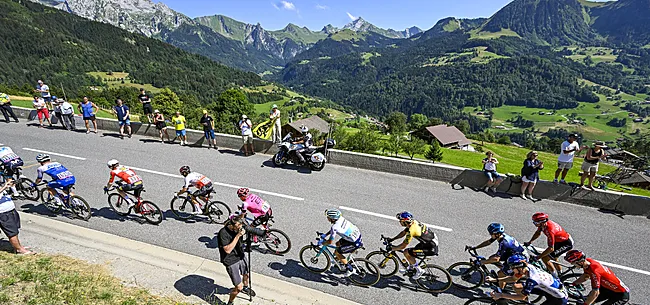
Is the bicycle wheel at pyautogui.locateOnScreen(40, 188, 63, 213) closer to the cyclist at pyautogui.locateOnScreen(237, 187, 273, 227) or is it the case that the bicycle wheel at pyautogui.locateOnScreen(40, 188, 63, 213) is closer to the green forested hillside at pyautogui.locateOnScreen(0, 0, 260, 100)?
the cyclist at pyautogui.locateOnScreen(237, 187, 273, 227)

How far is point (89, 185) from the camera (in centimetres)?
1092

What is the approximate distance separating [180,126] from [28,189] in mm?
6164

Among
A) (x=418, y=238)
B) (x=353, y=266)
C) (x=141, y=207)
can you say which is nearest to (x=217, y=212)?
(x=141, y=207)

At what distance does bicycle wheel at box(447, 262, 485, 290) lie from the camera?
21.9ft

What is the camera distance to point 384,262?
6.96 meters

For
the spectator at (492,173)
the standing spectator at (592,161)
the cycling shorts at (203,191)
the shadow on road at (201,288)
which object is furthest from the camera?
the spectator at (492,173)

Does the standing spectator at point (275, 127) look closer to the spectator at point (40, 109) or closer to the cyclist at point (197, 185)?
Result: the cyclist at point (197, 185)

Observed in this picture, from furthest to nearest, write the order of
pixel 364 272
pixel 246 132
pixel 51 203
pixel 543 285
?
pixel 246 132 → pixel 51 203 → pixel 364 272 → pixel 543 285

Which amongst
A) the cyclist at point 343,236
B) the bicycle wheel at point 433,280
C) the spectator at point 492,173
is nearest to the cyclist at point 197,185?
the cyclist at point 343,236

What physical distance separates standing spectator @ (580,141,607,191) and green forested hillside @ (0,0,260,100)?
146235 mm

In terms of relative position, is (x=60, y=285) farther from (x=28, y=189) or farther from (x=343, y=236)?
(x=28, y=189)

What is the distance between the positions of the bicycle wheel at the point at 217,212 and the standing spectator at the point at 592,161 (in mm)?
11153

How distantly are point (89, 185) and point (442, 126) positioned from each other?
80050mm

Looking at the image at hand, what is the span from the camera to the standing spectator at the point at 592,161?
402 inches
